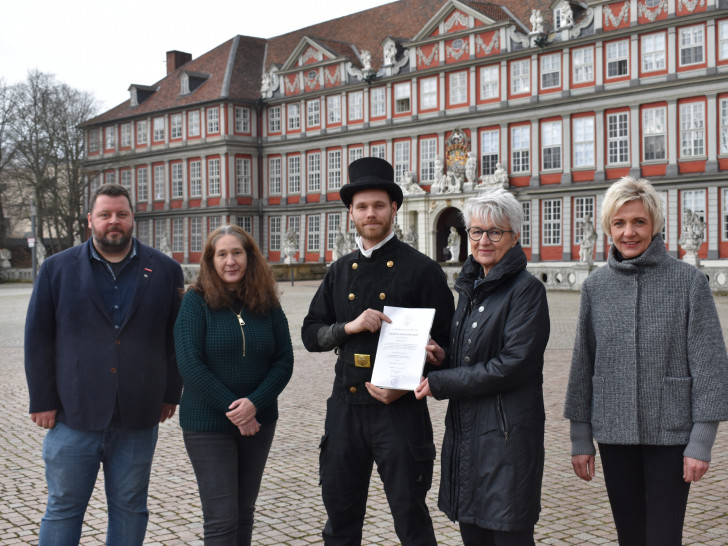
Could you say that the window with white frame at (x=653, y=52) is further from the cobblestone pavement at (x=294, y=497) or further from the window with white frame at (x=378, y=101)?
the cobblestone pavement at (x=294, y=497)

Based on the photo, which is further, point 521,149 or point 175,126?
point 175,126

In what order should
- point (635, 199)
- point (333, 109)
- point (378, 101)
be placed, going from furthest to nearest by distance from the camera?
point (333, 109) → point (378, 101) → point (635, 199)

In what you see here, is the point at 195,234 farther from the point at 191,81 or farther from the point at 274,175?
the point at 191,81

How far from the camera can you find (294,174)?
48.4 meters

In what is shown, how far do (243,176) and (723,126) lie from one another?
2666 centimetres

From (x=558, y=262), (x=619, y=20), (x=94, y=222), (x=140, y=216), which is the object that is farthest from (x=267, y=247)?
(x=94, y=222)

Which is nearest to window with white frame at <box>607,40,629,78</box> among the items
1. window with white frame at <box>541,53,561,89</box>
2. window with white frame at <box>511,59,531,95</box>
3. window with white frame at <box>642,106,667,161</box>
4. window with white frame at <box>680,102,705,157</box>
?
window with white frame at <box>642,106,667,161</box>

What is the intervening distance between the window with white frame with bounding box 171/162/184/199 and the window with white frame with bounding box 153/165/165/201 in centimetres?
105

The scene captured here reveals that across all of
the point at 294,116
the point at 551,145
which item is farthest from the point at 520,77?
the point at 294,116

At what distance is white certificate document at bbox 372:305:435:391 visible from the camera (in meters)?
3.72

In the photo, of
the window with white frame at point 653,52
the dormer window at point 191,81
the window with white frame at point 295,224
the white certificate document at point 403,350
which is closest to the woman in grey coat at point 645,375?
the white certificate document at point 403,350

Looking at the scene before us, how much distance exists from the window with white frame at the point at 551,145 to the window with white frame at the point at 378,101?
9.21 meters

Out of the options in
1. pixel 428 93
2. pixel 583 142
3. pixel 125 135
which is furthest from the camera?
pixel 125 135

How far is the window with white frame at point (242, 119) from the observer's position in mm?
48981
